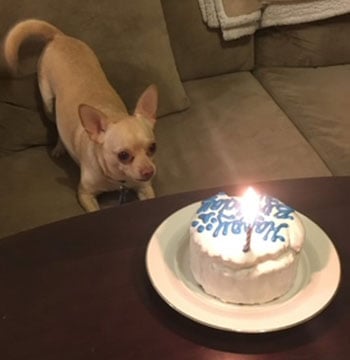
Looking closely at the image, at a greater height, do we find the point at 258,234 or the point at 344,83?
the point at 258,234

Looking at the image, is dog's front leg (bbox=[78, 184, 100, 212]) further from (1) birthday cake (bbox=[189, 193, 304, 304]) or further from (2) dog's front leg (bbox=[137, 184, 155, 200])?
(1) birthday cake (bbox=[189, 193, 304, 304])

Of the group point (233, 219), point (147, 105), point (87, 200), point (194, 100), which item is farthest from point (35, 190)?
point (233, 219)

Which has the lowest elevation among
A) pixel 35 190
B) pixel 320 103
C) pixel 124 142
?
pixel 320 103

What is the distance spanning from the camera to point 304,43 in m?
2.15

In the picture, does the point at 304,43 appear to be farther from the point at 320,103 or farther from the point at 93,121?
the point at 93,121

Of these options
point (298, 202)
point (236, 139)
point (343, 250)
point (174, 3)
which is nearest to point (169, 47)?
point (174, 3)

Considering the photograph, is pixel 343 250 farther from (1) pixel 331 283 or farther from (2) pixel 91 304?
(2) pixel 91 304

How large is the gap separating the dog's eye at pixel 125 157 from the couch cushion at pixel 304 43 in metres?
0.90

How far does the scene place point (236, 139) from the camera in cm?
176

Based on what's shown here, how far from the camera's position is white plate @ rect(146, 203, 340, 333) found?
89cm

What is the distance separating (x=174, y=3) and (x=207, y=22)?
13cm

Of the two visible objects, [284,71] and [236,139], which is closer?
[236,139]

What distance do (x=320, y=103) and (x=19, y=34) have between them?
947 millimetres

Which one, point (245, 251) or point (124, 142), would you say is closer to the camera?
point (245, 251)
